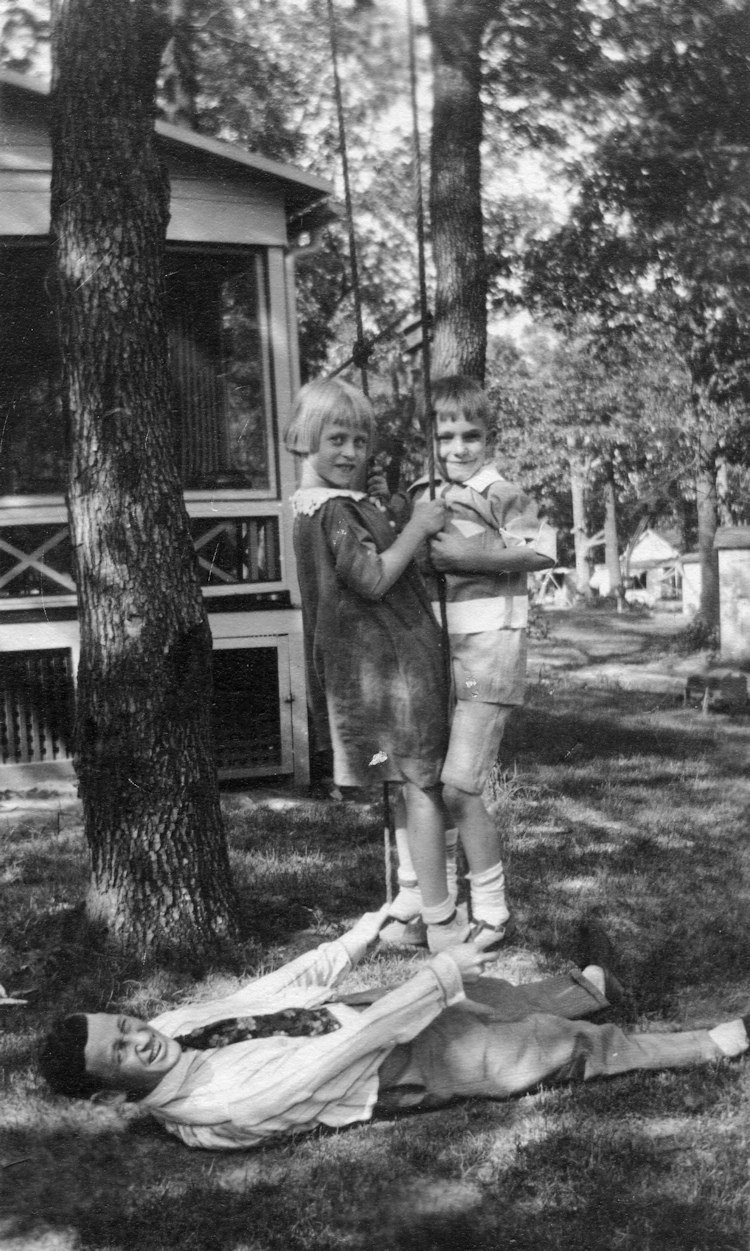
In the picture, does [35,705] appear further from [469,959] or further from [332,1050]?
[332,1050]

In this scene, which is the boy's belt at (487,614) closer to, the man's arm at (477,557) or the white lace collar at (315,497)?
the man's arm at (477,557)

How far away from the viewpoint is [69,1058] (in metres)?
2.97

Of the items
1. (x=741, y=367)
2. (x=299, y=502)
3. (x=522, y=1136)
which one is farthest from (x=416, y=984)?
(x=741, y=367)

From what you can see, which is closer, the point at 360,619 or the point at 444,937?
the point at 360,619

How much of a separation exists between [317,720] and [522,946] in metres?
1.32

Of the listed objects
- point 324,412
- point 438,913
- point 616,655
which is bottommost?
point 616,655

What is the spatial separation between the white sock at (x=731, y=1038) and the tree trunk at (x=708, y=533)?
574 inches

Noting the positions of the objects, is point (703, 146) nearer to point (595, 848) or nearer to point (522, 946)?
point (595, 848)

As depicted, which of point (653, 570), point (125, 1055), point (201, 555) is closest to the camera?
point (125, 1055)

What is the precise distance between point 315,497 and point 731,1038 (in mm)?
1870

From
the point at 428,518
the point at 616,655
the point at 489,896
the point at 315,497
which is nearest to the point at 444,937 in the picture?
the point at 489,896

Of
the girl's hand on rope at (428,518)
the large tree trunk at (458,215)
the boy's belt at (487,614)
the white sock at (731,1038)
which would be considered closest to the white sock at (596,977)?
the white sock at (731,1038)

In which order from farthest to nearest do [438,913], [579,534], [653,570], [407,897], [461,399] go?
[653,570], [579,534], [407,897], [438,913], [461,399]

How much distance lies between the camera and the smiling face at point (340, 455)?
11.1 feet
